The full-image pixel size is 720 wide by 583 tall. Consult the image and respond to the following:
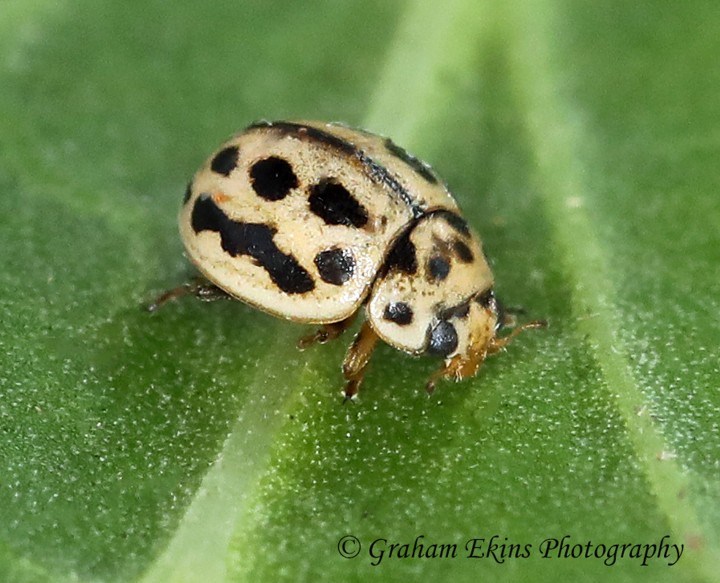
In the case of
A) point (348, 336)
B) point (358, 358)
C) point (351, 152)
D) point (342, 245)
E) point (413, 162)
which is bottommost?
point (358, 358)

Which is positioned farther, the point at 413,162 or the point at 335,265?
→ the point at 413,162

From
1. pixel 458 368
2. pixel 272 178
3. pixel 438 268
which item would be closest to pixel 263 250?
pixel 272 178

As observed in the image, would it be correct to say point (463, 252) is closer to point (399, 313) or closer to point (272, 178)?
point (399, 313)

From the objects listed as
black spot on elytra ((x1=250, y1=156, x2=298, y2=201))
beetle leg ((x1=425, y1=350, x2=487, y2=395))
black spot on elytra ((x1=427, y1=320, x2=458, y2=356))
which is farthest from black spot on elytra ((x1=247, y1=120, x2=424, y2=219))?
beetle leg ((x1=425, y1=350, x2=487, y2=395))

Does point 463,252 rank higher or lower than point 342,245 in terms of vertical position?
higher

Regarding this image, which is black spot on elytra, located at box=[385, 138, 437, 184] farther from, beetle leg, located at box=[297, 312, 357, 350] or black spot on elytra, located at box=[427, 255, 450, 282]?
beetle leg, located at box=[297, 312, 357, 350]

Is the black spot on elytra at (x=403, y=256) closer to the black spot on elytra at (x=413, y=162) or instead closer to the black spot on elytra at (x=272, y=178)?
the black spot on elytra at (x=413, y=162)

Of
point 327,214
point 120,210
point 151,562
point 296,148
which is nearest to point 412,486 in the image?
point 151,562
